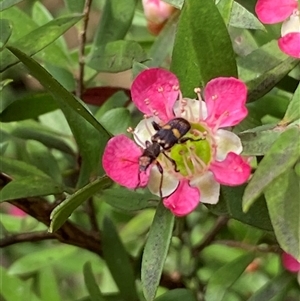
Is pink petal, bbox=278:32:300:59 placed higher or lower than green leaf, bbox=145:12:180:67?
higher

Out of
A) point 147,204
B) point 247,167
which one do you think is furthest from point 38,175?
point 247,167

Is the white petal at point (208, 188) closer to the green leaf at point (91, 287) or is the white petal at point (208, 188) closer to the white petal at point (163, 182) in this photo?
the white petal at point (163, 182)

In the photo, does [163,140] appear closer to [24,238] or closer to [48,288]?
[24,238]

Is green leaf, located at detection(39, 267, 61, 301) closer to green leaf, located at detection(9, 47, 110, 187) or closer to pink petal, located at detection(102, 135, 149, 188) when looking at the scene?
green leaf, located at detection(9, 47, 110, 187)

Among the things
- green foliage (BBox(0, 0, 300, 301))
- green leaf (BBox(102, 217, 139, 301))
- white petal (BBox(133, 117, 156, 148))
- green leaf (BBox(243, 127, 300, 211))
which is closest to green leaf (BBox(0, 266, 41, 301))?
green foliage (BBox(0, 0, 300, 301))

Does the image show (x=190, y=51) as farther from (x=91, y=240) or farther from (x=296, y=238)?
(x=91, y=240)
